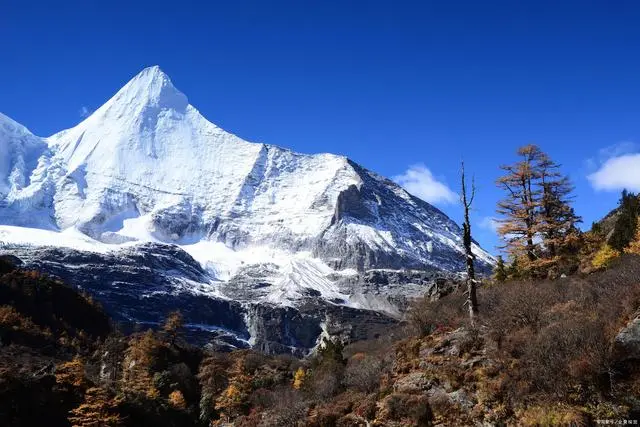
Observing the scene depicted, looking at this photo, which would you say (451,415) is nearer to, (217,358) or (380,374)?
(380,374)

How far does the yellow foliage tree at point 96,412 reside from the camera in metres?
47.4

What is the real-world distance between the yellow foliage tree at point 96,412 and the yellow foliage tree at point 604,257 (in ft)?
123

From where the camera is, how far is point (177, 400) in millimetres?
66250

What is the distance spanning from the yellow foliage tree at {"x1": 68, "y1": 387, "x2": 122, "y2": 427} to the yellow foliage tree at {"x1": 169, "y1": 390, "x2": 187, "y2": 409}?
43.5 feet

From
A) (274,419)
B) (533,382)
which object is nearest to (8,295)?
(274,419)

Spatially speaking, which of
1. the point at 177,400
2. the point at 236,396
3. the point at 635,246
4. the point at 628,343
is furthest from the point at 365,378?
the point at 177,400

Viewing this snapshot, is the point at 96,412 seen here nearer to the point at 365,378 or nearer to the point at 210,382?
the point at 365,378

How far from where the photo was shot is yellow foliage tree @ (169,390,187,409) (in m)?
64.5

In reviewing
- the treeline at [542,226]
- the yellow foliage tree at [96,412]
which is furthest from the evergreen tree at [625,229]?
the yellow foliage tree at [96,412]

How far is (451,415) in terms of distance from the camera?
78.2 ft

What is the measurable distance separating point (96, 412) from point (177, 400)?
63.9ft

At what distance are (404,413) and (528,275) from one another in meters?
21.0

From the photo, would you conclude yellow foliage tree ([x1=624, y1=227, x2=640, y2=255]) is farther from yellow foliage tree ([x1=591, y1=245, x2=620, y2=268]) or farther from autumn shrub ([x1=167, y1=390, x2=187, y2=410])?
autumn shrub ([x1=167, y1=390, x2=187, y2=410])

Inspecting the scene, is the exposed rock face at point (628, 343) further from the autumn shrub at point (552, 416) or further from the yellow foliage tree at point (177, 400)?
the yellow foliage tree at point (177, 400)
